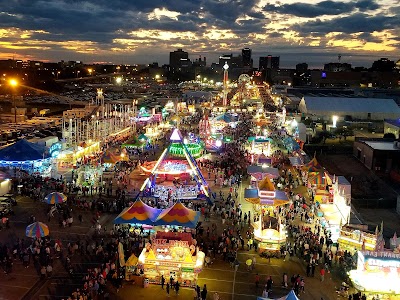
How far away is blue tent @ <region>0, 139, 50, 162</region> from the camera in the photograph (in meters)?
30.6

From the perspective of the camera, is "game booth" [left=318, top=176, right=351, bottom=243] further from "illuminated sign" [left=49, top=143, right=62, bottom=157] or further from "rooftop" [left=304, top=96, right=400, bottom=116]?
"rooftop" [left=304, top=96, right=400, bottom=116]

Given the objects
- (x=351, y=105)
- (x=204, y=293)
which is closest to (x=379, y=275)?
(x=204, y=293)

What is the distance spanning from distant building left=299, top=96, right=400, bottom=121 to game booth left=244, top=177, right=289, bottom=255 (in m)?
41.1

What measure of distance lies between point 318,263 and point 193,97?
81752mm

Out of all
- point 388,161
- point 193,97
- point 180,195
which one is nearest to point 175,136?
point 180,195

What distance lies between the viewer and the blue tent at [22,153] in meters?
30.6

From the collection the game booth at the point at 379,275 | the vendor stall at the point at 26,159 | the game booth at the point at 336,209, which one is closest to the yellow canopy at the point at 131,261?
the game booth at the point at 379,275

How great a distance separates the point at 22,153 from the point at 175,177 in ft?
35.7

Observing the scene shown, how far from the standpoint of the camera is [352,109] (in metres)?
62.6

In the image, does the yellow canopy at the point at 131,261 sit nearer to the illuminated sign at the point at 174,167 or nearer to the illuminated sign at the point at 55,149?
the illuminated sign at the point at 174,167

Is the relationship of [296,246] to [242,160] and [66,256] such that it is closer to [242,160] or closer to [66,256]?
[66,256]

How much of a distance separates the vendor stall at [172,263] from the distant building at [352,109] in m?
49.2

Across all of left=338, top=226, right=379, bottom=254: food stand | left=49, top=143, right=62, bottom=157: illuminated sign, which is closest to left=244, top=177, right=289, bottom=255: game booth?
left=338, top=226, right=379, bottom=254: food stand

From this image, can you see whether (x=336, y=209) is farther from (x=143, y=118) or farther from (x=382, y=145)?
(x=143, y=118)
